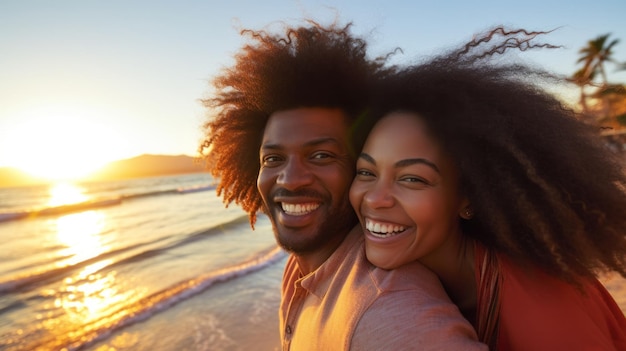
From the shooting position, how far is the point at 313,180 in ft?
9.16

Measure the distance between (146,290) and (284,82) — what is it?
5.97 m

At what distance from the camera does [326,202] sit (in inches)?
109

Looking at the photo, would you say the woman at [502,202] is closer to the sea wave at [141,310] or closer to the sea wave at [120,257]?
the sea wave at [141,310]

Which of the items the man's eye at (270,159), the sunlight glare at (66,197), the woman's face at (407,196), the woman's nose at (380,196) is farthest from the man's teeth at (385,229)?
the sunlight glare at (66,197)

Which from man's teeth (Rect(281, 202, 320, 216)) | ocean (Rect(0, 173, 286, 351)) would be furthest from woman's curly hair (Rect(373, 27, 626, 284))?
ocean (Rect(0, 173, 286, 351))

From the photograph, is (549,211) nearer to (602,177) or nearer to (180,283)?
(602,177)

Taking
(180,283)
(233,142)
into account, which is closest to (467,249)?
(233,142)

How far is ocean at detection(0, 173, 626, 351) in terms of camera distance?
17.9ft

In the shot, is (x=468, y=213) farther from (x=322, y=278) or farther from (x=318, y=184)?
(x=318, y=184)

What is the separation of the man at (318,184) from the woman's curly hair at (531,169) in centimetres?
51

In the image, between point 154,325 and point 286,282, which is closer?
point 286,282

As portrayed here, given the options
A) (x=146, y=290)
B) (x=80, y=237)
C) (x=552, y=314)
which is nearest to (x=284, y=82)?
(x=552, y=314)

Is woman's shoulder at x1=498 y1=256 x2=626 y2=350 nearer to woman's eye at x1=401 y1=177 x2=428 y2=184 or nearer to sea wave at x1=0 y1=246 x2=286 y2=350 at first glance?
woman's eye at x1=401 y1=177 x2=428 y2=184

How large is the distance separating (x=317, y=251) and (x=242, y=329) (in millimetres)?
3332
